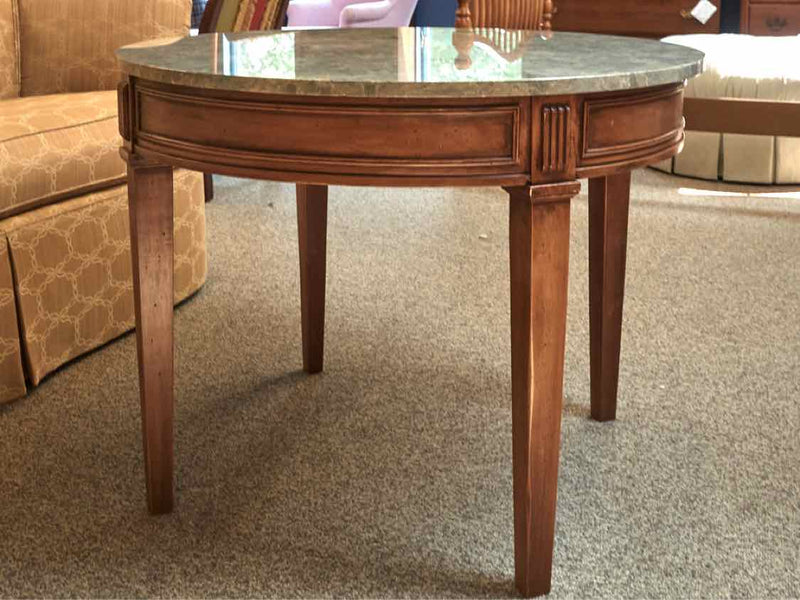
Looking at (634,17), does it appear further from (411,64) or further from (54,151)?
(411,64)

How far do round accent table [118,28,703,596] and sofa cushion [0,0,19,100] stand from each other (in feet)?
4.82

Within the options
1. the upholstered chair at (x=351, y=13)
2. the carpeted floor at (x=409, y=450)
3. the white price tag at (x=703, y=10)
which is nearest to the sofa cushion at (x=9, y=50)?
the carpeted floor at (x=409, y=450)

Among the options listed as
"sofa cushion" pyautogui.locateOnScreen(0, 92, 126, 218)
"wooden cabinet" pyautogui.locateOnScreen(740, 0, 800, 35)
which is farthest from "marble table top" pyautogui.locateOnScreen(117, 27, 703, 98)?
"wooden cabinet" pyautogui.locateOnScreen(740, 0, 800, 35)

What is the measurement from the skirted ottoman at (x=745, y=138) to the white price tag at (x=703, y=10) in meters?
1.85

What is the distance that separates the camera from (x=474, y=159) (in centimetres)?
133

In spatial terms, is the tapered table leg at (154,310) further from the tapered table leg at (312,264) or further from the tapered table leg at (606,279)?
the tapered table leg at (606,279)

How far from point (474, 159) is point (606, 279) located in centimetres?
74

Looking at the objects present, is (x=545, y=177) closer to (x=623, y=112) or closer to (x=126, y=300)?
(x=623, y=112)

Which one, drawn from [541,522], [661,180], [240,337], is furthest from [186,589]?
[661,180]

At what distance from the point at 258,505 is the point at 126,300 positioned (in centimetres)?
97

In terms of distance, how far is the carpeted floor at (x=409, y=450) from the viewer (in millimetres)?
1618

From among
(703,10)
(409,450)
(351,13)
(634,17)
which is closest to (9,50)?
(409,450)

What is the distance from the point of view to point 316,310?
2322mm

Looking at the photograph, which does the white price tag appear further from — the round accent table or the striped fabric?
the round accent table
